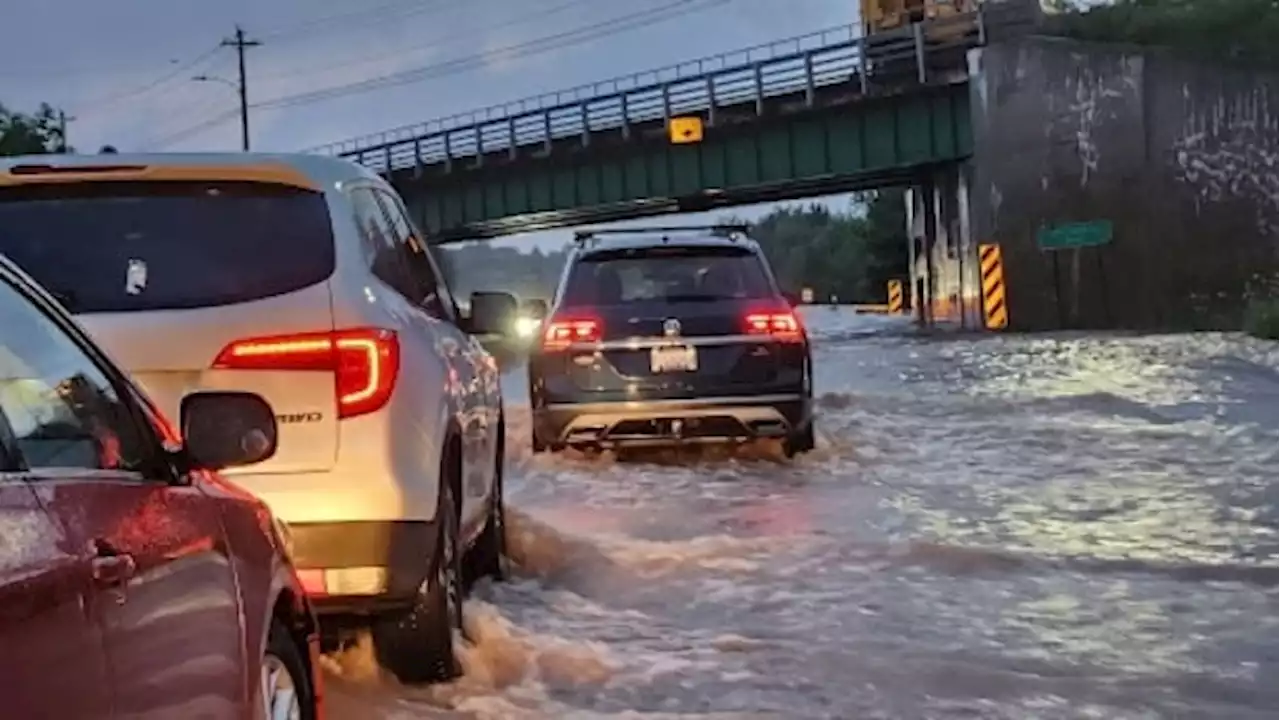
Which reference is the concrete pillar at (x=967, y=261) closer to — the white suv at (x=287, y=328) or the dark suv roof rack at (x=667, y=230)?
the dark suv roof rack at (x=667, y=230)

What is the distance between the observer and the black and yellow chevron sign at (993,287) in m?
43.4

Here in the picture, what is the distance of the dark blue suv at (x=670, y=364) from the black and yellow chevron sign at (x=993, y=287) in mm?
30529

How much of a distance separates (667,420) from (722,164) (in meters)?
36.1

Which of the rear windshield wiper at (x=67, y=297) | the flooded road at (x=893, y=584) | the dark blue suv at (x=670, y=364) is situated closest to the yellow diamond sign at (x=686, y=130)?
the flooded road at (x=893, y=584)

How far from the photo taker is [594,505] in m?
12.0

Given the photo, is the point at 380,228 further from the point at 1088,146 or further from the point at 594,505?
the point at 1088,146

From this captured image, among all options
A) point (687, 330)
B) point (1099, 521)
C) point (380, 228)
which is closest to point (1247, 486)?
point (1099, 521)

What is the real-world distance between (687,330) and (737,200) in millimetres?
46207

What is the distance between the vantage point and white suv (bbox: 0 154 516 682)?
5.77 metres

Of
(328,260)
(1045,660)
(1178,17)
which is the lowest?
(1045,660)

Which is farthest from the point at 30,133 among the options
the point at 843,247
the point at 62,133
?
the point at 843,247

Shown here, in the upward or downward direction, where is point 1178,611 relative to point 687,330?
downward

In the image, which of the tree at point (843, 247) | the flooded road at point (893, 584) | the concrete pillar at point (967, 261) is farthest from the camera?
the tree at point (843, 247)

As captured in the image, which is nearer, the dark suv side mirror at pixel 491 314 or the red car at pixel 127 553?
the red car at pixel 127 553
